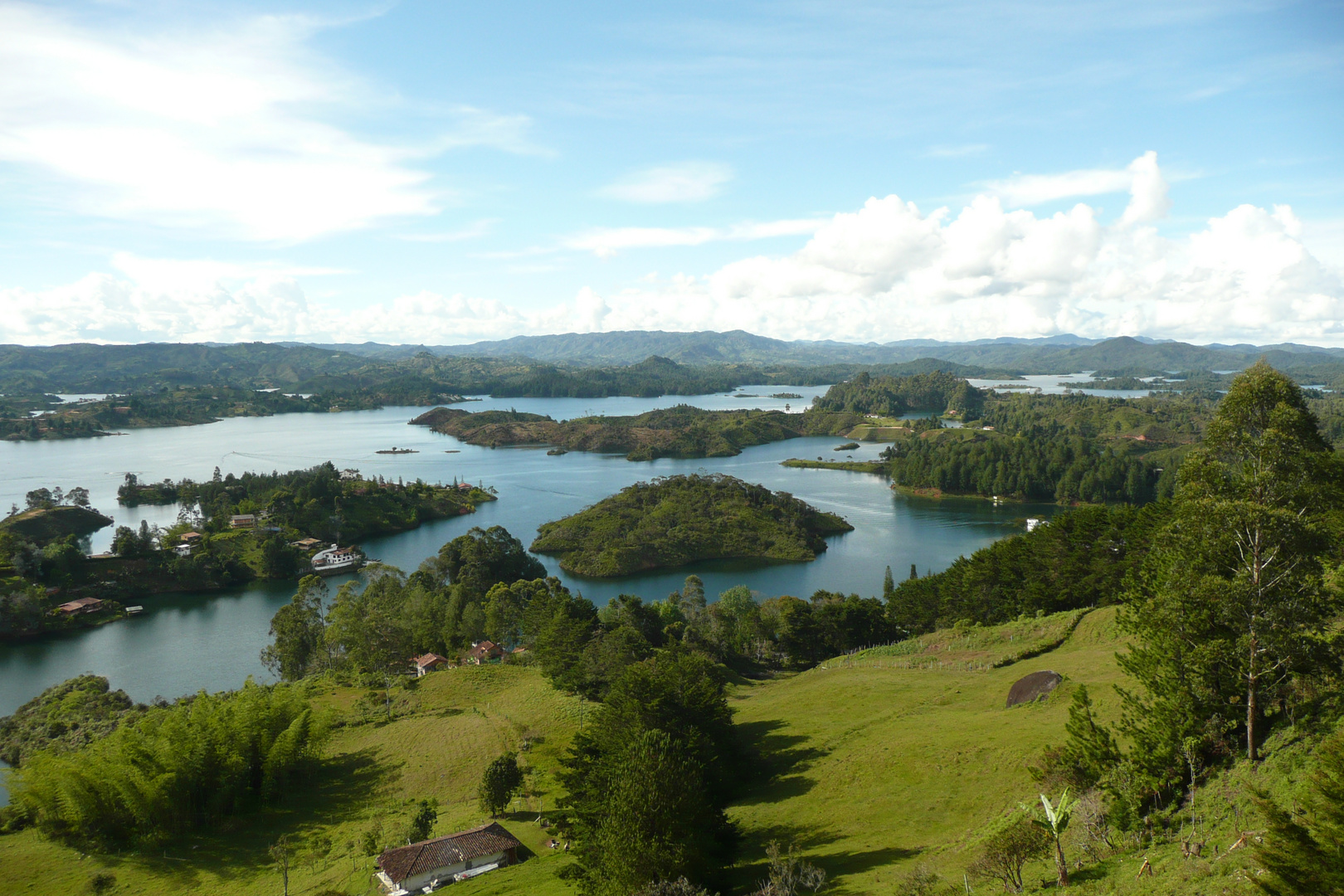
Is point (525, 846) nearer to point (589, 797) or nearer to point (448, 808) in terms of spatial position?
point (448, 808)

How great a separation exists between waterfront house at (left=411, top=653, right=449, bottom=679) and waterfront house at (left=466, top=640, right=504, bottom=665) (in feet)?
5.10

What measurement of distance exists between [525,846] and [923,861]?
1341 cm

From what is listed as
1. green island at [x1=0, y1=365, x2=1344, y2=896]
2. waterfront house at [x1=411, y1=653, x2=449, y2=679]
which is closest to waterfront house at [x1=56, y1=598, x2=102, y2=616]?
green island at [x1=0, y1=365, x2=1344, y2=896]

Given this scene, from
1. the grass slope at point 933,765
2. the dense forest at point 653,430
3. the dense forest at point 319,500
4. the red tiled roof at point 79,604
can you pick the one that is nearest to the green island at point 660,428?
the dense forest at point 653,430

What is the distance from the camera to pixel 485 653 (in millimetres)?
44969

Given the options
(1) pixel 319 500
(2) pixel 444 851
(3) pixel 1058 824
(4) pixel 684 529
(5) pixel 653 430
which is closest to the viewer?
(3) pixel 1058 824

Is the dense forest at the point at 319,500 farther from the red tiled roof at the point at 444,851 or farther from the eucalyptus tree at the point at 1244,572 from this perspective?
the eucalyptus tree at the point at 1244,572

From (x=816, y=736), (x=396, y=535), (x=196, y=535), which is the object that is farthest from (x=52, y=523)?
(x=816, y=736)

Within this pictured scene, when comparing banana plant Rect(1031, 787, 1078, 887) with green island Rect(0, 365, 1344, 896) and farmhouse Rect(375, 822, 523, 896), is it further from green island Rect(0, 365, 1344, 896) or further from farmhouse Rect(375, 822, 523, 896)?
farmhouse Rect(375, 822, 523, 896)

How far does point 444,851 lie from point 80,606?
5698 cm

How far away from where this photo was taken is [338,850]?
76.7 feet

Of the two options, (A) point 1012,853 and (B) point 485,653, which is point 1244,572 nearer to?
(A) point 1012,853

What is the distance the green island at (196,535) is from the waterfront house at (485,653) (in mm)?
37242

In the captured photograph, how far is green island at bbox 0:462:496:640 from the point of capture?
6128 cm
